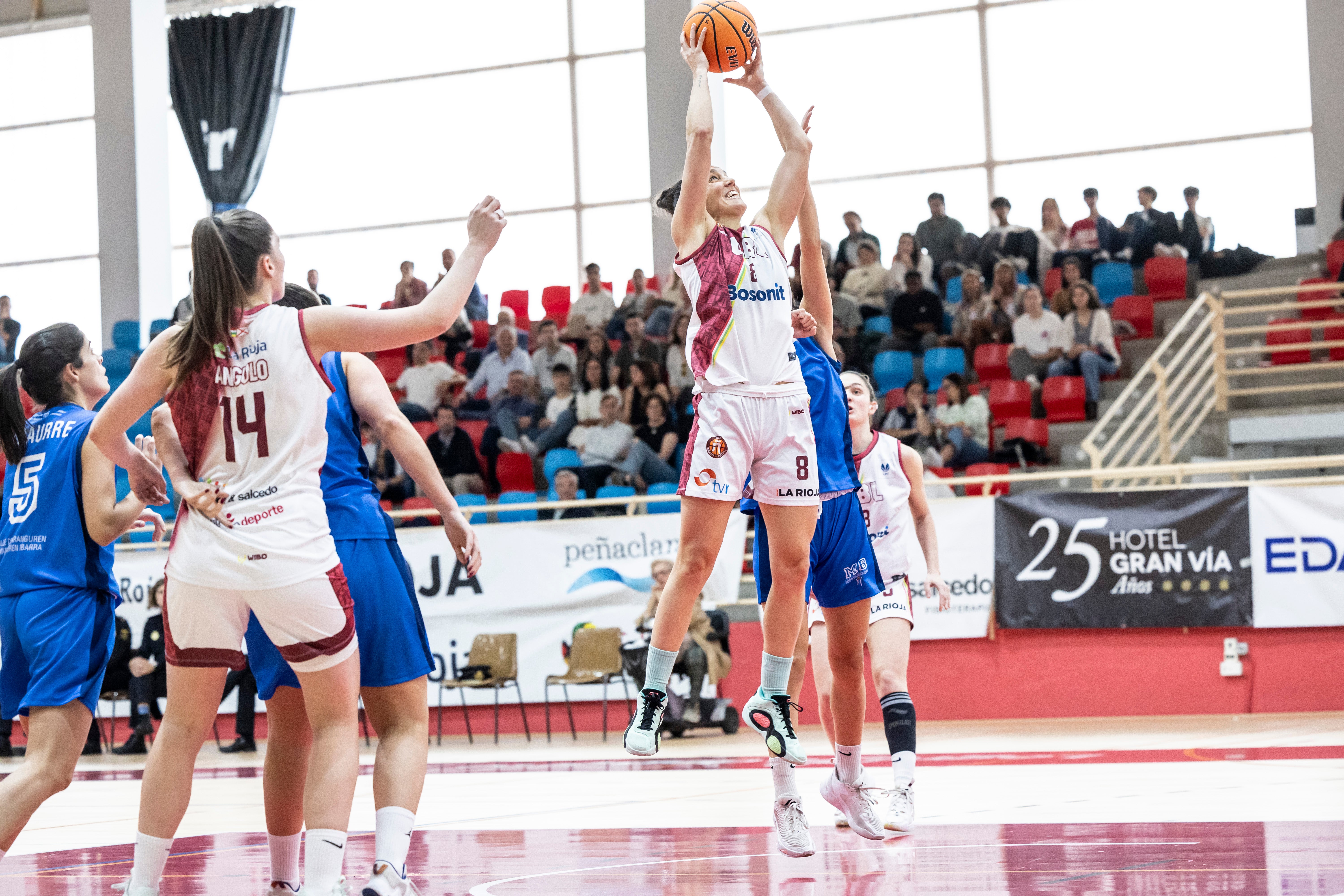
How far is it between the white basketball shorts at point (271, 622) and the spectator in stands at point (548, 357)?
11.0m

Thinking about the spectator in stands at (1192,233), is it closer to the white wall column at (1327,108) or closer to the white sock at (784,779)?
the white wall column at (1327,108)

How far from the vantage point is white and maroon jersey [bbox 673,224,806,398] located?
4.33 m

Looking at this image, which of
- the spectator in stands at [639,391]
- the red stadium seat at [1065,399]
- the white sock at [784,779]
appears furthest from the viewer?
the spectator in stands at [639,391]

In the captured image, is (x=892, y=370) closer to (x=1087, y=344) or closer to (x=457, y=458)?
(x=1087, y=344)

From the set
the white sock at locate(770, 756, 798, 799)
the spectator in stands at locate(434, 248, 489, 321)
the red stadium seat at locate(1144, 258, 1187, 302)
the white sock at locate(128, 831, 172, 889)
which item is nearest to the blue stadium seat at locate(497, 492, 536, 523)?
the spectator in stands at locate(434, 248, 489, 321)

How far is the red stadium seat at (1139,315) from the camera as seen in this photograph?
13.6 meters

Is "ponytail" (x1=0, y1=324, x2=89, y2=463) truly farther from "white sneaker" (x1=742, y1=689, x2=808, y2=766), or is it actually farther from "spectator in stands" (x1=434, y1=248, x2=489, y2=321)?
"spectator in stands" (x1=434, y1=248, x2=489, y2=321)

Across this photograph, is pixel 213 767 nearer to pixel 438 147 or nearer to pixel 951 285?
pixel 951 285

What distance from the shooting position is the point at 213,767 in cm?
988

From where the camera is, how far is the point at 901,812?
518 centimetres

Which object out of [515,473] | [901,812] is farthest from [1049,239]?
[901,812]

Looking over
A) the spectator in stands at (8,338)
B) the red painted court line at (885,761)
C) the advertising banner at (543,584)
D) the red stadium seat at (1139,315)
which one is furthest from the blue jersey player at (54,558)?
the spectator in stands at (8,338)

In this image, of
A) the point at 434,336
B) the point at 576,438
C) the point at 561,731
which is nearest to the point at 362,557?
the point at 434,336

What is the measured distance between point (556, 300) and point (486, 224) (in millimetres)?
13688
